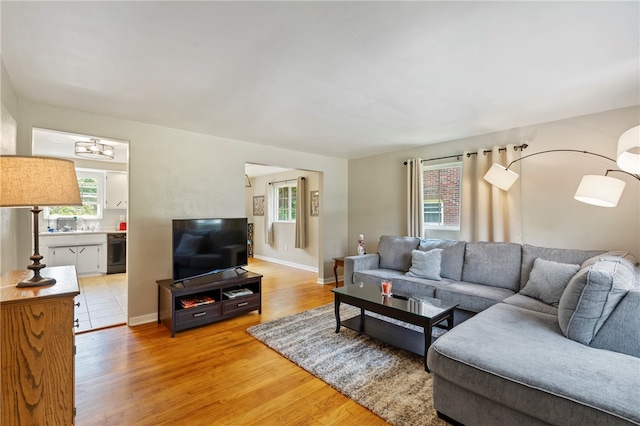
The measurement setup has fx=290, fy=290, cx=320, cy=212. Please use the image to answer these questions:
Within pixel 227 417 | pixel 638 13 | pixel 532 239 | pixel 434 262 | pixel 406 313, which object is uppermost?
pixel 638 13

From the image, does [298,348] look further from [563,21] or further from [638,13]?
[638,13]

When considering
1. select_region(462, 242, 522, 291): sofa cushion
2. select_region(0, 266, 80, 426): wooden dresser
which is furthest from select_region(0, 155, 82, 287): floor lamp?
select_region(462, 242, 522, 291): sofa cushion

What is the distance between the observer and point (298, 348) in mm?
2770

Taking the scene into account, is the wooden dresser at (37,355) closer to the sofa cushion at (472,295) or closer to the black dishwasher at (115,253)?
the sofa cushion at (472,295)

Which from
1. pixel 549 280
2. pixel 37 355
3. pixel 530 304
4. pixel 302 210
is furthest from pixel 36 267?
pixel 302 210

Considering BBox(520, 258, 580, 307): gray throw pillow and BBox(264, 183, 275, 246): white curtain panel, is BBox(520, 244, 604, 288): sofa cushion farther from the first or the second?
BBox(264, 183, 275, 246): white curtain panel

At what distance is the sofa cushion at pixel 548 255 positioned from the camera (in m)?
2.96

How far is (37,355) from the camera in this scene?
135cm

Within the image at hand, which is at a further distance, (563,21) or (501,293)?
(501,293)

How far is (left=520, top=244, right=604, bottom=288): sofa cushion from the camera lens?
2962 mm

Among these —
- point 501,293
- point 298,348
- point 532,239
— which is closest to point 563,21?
point 501,293

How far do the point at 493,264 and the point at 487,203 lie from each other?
86 centimetres

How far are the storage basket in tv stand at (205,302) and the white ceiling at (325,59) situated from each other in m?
1.88

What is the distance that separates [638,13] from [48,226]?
859 cm
